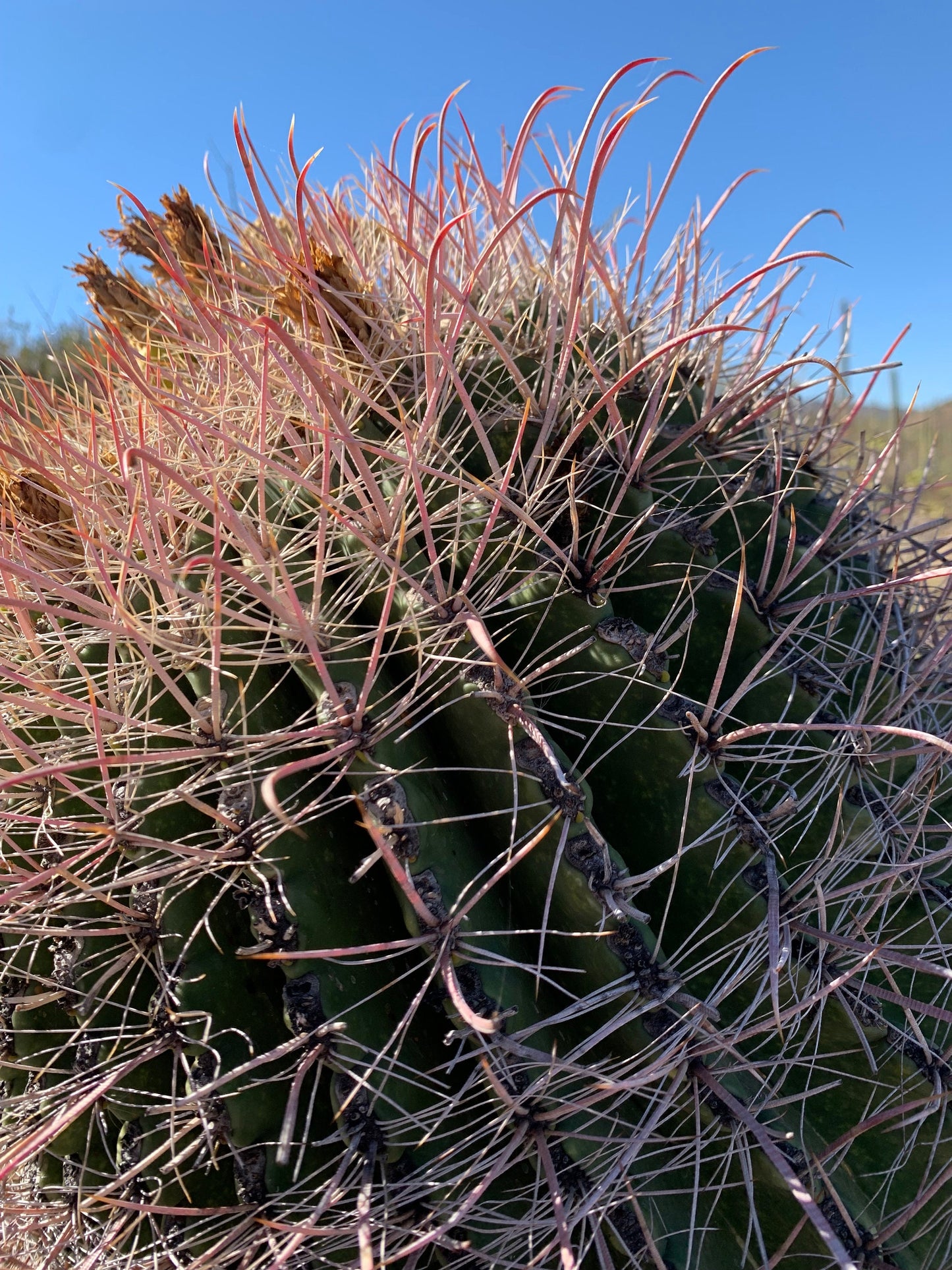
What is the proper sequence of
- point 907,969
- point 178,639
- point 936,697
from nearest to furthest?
point 178,639 → point 907,969 → point 936,697

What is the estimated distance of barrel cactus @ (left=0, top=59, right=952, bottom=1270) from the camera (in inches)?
31.7

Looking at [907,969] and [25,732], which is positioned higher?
[25,732]

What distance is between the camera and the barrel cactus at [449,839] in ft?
2.64

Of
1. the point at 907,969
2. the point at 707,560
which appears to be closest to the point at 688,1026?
the point at 907,969

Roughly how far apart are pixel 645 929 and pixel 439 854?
22 centimetres

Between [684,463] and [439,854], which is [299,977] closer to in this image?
[439,854]

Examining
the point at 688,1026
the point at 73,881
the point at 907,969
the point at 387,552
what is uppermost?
the point at 387,552

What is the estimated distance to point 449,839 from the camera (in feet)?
2.74

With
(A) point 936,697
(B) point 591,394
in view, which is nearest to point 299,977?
(B) point 591,394

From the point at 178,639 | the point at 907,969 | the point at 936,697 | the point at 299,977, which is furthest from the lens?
the point at 936,697

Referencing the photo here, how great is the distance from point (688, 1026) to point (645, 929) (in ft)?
0.31

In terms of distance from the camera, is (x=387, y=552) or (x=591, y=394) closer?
(x=387, y=552)

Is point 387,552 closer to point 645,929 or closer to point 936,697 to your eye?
point 645,929

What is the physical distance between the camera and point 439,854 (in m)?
0.81
